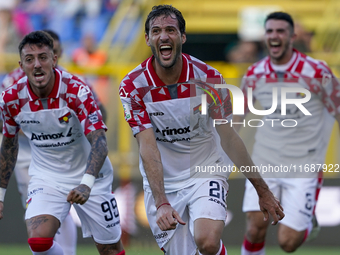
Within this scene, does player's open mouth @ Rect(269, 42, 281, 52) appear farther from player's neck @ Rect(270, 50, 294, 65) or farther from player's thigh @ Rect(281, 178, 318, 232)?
player's thigh @ Rect(281, 178, 318, 232)

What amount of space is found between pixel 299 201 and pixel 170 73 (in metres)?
2.31

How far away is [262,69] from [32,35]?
8.26 feet

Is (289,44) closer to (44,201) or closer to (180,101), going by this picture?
(180,101)

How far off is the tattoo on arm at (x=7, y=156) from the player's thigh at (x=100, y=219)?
2.30 ft

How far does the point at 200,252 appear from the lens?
4.41 metres

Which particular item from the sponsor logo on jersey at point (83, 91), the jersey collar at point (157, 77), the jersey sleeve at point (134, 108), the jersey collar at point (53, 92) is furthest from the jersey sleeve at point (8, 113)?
the jersey collar at point (157, 77)

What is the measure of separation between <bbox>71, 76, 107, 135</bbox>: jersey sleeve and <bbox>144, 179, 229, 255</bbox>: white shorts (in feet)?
2.52

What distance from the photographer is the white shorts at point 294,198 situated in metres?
6.02

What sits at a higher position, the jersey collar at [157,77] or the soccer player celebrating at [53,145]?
the jersey collar at [157,77]

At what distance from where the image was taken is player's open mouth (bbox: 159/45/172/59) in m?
4.45

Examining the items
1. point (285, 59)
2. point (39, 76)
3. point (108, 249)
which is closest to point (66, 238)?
point (108, 249)

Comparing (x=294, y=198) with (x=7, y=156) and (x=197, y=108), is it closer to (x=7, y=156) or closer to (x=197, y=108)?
(x=197, y=108)

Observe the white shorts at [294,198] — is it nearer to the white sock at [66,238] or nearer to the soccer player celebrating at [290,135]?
the soccer player celebrating at [290,135]

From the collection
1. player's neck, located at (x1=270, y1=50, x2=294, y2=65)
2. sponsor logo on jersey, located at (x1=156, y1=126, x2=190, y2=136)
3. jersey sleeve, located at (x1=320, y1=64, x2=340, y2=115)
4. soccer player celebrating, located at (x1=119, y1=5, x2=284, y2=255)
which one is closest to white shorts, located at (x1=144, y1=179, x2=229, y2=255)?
soccer player celebrating, located at (x1=119, y1=5, x2=284, y2=255)
